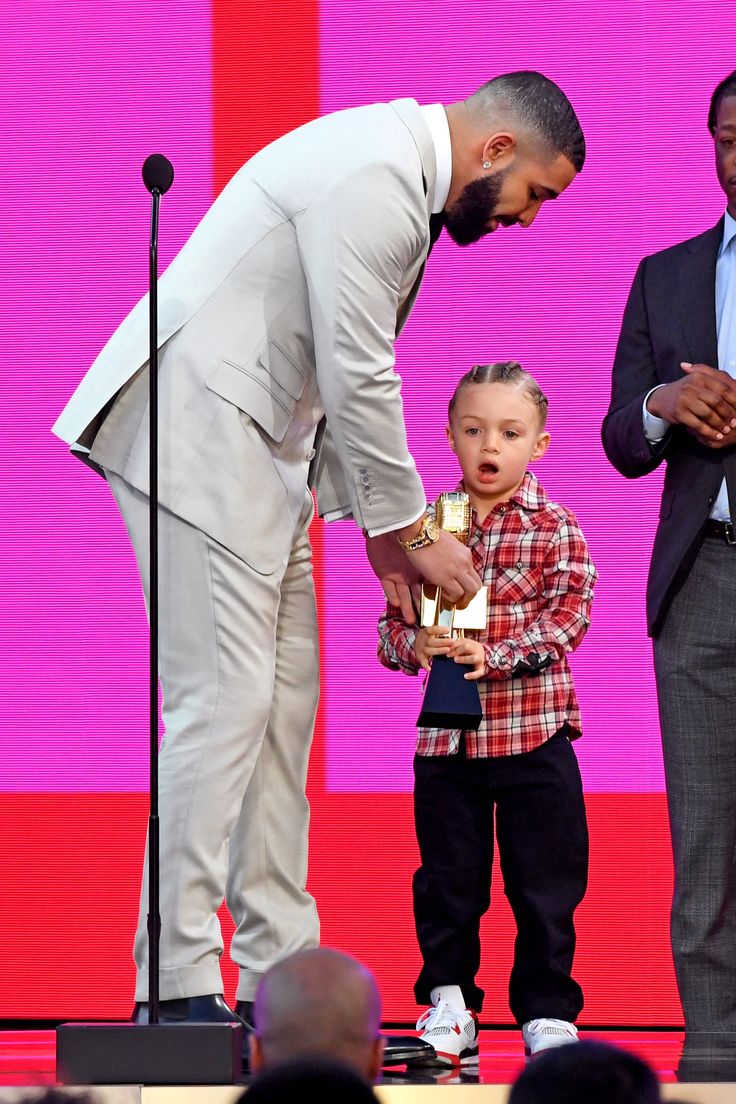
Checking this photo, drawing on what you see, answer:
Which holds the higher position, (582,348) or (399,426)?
(582,348)

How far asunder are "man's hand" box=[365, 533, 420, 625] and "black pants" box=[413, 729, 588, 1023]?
1.02 ft

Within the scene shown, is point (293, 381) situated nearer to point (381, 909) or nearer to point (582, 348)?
point (582, 348)

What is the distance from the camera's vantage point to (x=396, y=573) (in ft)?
8.87

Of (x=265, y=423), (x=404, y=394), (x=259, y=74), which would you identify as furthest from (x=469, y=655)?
(x=259, y=74)

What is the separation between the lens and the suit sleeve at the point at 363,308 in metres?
2.37

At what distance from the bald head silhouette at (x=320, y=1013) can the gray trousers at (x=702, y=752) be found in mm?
1464

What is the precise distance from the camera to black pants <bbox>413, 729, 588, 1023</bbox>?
8.88 feet

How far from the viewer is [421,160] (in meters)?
2.47

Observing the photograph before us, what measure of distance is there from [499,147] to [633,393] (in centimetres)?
61

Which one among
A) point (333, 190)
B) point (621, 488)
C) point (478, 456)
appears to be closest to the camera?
point (333, 190)

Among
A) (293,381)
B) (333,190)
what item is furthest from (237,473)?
(333,190)

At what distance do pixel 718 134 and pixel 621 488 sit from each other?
91 cm

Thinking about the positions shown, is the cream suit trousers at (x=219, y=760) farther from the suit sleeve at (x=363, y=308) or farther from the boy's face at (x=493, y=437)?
the boy's face at (x=493, y=437)

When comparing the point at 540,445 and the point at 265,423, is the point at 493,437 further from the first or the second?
the point at 265,423
